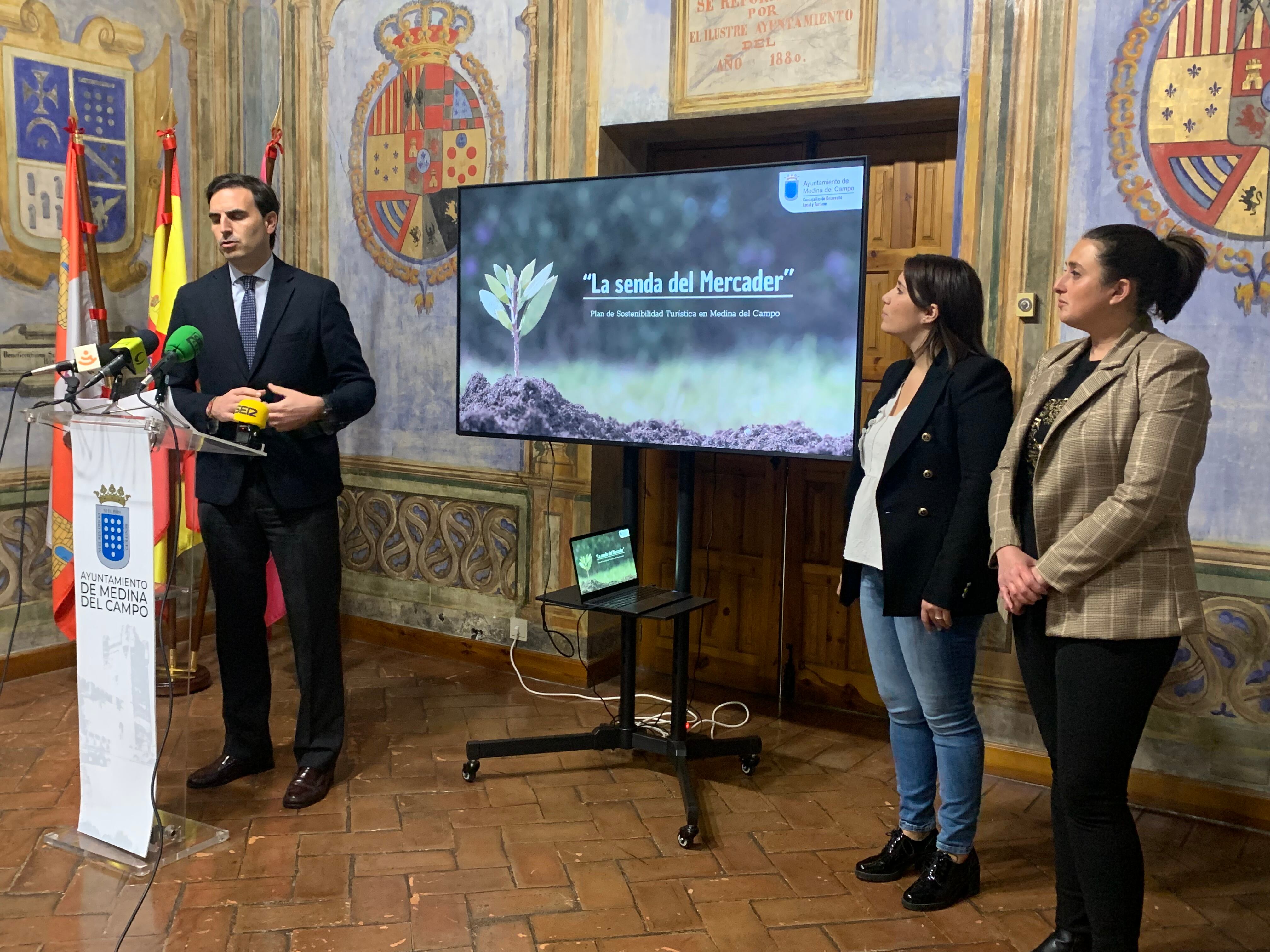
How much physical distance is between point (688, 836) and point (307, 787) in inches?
44.0

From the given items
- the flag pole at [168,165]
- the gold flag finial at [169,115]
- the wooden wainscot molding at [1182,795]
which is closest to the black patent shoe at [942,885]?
the wooden wainscot molding at [1182,795]

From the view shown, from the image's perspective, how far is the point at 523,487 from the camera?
451cm

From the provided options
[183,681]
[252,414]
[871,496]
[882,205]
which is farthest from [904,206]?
[183,681]

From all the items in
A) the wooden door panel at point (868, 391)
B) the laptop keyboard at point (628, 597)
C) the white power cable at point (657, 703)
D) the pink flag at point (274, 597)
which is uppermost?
the wooden door panel at point (868, 391)

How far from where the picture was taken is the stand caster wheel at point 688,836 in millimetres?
2961

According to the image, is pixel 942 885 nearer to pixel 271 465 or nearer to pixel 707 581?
pixel 707 581

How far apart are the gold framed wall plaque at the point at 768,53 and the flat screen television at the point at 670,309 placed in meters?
0.71

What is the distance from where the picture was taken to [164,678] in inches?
105

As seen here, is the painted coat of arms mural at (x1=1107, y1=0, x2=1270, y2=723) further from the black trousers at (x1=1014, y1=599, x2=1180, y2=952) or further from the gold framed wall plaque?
the black trousers at (x1=1014, y1=599, x2=1180, y2=952)

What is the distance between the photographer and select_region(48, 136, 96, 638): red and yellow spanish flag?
4.21 m

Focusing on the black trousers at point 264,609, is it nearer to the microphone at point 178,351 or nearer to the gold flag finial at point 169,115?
the microphone at point 178,351

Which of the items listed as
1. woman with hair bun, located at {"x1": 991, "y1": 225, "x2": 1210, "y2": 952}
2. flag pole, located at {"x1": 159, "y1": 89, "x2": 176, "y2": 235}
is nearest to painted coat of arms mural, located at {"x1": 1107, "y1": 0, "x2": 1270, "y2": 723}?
woman with hair bun, located at {"x1": 991, "y1": 225, "x2": 1210, "y2": 952}

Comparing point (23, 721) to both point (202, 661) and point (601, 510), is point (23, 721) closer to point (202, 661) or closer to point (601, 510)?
point (202, 661)

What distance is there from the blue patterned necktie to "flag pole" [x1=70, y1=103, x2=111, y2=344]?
1.34 m
